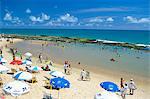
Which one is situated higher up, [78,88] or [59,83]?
[59,83]

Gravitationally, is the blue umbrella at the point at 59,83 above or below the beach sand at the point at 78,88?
above

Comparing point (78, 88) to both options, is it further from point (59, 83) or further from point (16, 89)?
point (16, 89)

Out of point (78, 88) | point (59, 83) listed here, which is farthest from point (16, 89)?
point (78, 88)

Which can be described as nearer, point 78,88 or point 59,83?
point 59,83

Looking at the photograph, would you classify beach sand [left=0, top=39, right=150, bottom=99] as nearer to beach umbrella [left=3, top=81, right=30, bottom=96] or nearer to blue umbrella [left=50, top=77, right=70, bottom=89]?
blue umbrella [left=50, top=77, right=70, bottom=89]

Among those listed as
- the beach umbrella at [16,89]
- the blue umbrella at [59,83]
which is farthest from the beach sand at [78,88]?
the beach umbrella at [16,89]

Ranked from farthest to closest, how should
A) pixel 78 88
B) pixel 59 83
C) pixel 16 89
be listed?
pixel 78 88, pixel 59 83, pixel 16 89

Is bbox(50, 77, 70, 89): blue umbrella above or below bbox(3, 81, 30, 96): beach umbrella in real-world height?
below

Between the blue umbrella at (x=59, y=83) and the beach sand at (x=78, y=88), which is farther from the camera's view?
the beach sand at (x=78, y=88)

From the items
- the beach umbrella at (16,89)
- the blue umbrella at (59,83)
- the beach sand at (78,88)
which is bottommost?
the beach sand at (78,88)

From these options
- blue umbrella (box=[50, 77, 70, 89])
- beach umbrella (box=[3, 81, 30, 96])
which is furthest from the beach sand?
beach umbrella (box=[3, 81, 30, 96])

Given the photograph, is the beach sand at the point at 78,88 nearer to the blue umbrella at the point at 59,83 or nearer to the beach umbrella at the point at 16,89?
the blue umbrella at the point at 59,83

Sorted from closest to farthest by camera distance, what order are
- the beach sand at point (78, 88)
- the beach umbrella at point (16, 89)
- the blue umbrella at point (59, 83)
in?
1. the beach umbrella at point (16, 89)
2. the blue umbrella at point (59, 83)
3. the beach sand at point (78, 88)

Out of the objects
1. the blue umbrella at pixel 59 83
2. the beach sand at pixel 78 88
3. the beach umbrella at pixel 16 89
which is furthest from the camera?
the beach sand at pixel 78 88
